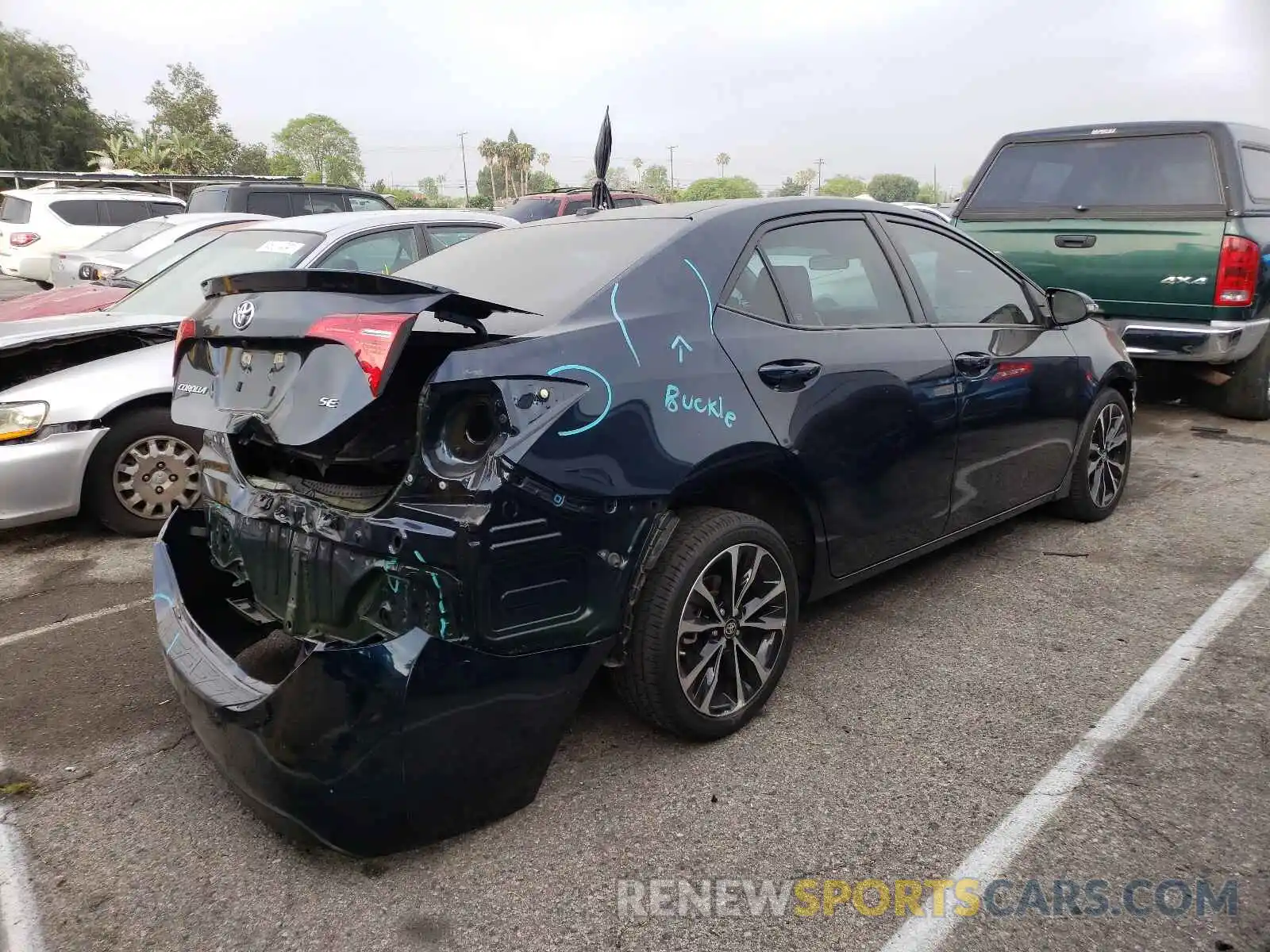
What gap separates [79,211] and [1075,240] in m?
15.4

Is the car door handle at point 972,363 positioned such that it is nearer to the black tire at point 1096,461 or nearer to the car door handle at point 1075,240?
the black tire at point 1096,461

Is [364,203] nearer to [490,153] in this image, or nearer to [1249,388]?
[1249,388]

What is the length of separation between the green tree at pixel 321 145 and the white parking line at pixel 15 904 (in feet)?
400

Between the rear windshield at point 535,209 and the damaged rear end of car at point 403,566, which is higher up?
the rear windshield at point 535,209

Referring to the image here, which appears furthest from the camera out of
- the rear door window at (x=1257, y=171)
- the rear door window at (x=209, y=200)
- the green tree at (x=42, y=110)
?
the green tree at (x=42, y=110)

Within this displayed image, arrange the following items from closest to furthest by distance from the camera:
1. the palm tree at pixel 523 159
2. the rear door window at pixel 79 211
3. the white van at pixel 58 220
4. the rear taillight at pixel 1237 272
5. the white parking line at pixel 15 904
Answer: the white parking line at pixel 15 904
the rear taillight at pixel 1237 272
the white van at pixel 58 220
the rear door window at pixel 79 211
the palm tree at pixel 523 159

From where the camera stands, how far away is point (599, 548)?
235cm

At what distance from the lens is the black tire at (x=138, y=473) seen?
180 inches

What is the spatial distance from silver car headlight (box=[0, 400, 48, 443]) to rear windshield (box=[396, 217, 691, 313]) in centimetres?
213

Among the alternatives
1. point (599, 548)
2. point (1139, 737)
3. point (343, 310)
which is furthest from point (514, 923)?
point (1139, 737)

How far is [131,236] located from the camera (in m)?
11.1

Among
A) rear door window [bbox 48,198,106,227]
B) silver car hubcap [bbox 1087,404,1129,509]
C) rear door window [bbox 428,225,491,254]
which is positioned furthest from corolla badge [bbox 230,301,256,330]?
rear door window [bbox 48,198,106,227]

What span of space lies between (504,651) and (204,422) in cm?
110

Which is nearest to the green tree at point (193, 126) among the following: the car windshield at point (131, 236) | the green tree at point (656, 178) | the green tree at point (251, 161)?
the green tree at point (251, 161)
